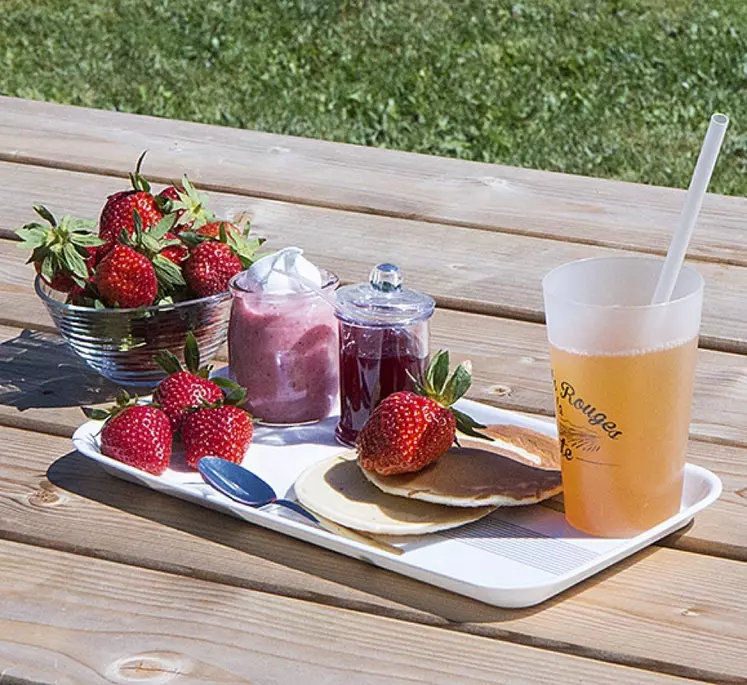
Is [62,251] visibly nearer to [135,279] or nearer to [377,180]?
[135,279]

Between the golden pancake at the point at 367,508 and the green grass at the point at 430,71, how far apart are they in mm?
2211

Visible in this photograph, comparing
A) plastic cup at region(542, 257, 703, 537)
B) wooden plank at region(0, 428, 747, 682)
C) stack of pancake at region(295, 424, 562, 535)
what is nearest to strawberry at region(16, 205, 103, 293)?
wooden plank at region(0, 428, 747, 682)

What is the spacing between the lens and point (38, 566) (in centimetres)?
111

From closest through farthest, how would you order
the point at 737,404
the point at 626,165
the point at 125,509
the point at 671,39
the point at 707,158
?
1. the point at 707,158
2. the point at 125,509
3. the point at 737,404
4. the point at 626,165
5. the point at 671,39

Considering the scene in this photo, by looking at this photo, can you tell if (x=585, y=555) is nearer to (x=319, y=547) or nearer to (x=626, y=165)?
(x=319, y=547)

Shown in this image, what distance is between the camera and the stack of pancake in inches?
44.6

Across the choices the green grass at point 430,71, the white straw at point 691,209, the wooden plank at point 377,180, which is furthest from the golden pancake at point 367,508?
the green grass at point 430,71

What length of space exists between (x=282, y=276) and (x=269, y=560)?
0.32 meters

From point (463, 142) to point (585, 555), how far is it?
8.03 ft

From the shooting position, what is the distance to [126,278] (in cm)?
136

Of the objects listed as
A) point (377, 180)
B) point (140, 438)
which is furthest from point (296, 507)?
point (377, 180)

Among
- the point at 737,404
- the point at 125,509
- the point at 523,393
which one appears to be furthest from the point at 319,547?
the point at 737,404

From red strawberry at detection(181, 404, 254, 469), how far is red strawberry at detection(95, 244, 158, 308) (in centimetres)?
17

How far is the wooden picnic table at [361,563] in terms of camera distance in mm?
993
